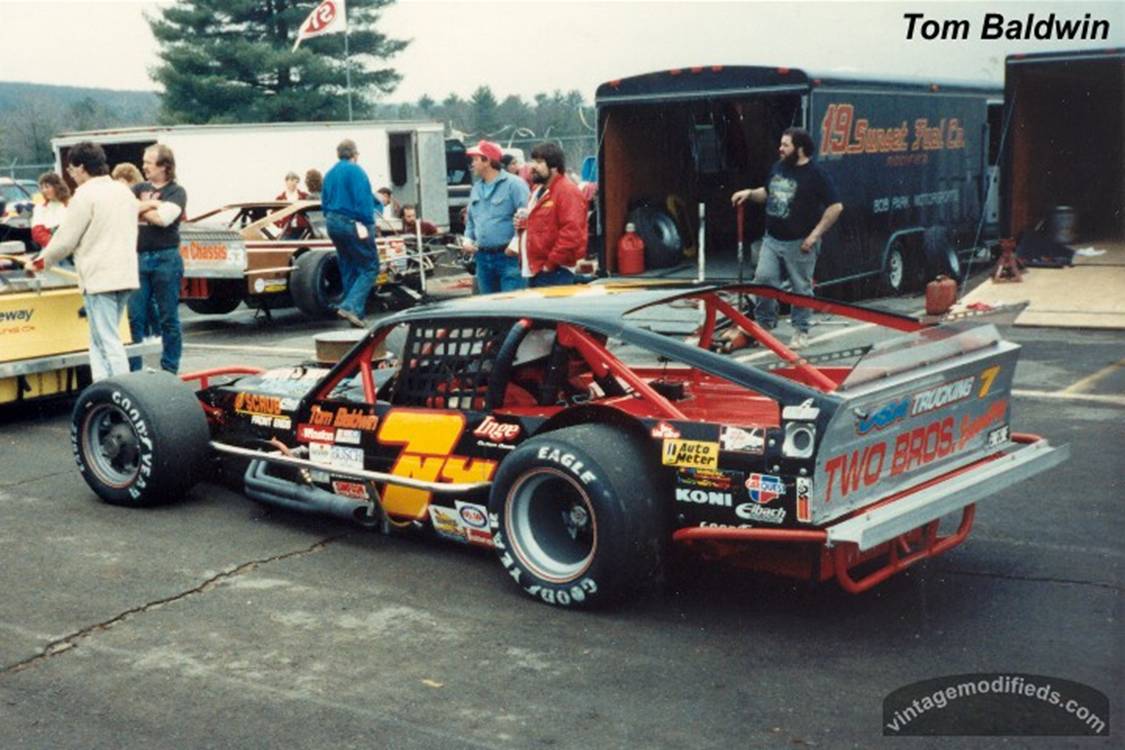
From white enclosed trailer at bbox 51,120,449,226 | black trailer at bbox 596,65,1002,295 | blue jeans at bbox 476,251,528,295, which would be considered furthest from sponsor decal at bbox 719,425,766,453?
white enclosed trailer at bbox 51,120,449,226

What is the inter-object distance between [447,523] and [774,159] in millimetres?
9337

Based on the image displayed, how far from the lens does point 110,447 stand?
20.4 ft

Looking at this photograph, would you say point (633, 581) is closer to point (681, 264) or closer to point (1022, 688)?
point (1022, 688)

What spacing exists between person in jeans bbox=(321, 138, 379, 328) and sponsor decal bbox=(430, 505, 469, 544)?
6960 mm

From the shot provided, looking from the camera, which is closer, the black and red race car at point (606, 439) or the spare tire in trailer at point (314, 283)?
the black and red race car at point (606, 439)

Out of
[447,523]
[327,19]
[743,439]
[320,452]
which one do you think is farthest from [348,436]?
[327,19]

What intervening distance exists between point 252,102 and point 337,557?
39.8 meters

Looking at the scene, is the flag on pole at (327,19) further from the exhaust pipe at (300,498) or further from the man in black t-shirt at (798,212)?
the exhaust pipe at (300,498)

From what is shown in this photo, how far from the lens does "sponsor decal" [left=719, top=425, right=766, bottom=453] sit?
14.1 ft

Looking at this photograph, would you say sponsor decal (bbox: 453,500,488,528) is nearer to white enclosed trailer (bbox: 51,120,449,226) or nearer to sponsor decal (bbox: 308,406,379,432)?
sponsor decal (bbox: 308,406,379,432)

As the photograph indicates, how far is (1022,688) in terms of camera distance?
3.90 meters

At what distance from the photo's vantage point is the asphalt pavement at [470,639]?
12.4 feet

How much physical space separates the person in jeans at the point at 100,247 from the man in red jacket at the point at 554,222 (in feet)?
9.26

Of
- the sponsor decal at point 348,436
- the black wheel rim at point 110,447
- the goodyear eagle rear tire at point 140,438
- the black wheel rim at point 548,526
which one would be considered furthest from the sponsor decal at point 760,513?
the black wheel rim at point 110,447
